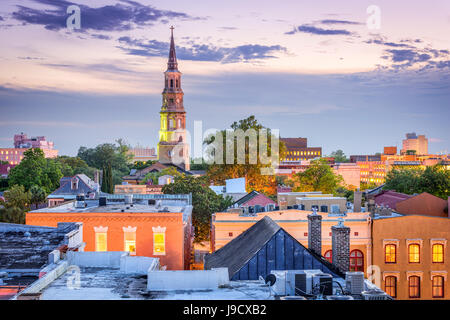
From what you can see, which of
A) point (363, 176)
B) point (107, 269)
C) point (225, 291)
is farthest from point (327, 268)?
point (363, 176)

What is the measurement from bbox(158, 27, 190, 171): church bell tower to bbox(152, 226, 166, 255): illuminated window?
103781mm

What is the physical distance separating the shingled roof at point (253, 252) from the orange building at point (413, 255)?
7.24 m

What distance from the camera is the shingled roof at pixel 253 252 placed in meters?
18.4

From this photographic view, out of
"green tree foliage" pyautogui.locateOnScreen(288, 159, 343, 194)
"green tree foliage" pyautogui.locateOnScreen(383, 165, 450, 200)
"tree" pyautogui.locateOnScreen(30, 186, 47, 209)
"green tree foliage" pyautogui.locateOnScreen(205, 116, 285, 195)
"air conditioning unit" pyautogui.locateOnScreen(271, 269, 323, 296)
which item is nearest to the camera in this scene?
"air conditioning unit" pyautogui.locateOnScreen(271, 269, 323, 296)

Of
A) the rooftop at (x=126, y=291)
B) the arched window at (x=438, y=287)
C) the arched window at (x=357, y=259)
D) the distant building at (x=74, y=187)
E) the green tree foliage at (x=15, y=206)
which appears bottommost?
the arched window at (x=438, y=287)

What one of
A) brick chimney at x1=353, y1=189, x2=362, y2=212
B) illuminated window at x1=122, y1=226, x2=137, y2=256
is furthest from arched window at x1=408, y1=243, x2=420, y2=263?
illuminated window at x1=122, y1=226, x2=137, y2=256

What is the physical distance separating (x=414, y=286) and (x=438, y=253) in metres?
2.21

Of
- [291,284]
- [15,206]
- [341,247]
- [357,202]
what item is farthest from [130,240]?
[15,206]

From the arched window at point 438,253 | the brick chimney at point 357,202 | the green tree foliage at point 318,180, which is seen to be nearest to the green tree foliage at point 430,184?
the green tree foliage at point 318,180

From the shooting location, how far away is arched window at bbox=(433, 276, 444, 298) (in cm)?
2647

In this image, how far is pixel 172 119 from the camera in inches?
5113

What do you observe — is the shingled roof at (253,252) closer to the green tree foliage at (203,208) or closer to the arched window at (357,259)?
the arched window at (357,259)

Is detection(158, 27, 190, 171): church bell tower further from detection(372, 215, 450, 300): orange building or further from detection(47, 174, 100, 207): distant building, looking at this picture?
detection(372, 215, 450, 300): orange building

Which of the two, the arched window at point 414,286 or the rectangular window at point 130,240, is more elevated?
the rectangular window at point 130,240
